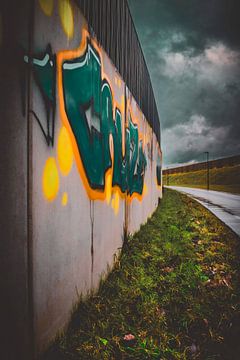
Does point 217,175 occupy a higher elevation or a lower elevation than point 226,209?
higher

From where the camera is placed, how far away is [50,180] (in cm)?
192

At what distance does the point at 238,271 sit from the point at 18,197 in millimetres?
3703

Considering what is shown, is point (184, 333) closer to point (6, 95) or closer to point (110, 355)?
point (110, 355)

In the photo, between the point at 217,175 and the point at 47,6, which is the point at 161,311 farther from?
the point at 217,175

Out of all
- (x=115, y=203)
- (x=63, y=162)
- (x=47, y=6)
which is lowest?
(x=115, y=203)

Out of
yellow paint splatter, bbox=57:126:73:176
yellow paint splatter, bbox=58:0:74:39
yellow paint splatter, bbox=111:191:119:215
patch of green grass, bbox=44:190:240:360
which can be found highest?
yellow paint splatter, bbox=58:0:74:39

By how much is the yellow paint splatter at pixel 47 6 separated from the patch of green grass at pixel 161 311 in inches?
107

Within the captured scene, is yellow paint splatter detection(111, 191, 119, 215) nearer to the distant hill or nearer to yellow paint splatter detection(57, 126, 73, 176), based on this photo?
yellow paint splatter detection(57, 126, 73, 176)

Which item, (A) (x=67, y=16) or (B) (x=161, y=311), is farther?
(B) (x=161, y=311)

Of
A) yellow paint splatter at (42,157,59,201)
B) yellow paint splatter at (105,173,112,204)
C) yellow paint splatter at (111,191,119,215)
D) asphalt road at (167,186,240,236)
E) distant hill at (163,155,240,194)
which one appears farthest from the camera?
distant hill at (163,155,240,194)

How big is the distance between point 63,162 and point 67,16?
1.37m

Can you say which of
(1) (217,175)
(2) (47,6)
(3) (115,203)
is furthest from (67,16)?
(1) (217,175)

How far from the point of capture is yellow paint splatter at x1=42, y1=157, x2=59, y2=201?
72.6 inches

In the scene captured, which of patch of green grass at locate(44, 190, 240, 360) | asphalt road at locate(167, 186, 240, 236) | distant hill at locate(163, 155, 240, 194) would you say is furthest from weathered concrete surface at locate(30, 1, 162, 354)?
distant hill at locate(163, 155, 240, 194)
